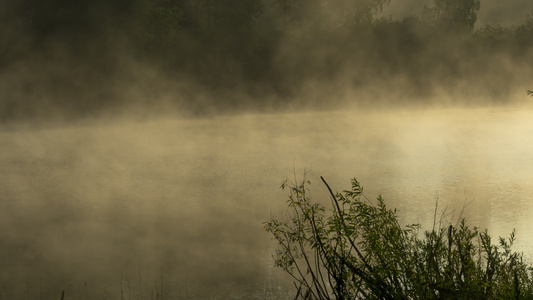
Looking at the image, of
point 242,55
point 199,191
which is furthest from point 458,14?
point 199,191

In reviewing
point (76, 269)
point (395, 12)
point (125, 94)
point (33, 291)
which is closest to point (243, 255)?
point (76, 269)

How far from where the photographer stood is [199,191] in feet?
49.0

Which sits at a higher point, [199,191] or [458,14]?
[458,14]

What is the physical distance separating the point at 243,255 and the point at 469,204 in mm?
5329

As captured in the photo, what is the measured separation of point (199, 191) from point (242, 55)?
27144 millimetres

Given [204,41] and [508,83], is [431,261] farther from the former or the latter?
[508,83]

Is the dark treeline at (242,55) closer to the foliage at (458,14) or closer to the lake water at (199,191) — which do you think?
the foliage at (458,14)

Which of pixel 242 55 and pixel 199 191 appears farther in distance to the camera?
pixel 242 55

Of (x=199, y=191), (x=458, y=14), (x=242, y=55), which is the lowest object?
(x=199, y=191)

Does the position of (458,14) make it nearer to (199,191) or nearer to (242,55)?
(242,55)

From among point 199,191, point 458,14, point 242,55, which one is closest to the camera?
point 199,191

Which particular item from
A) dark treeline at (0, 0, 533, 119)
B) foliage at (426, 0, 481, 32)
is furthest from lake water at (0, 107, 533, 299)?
foliage at (426, 0, 481, 32)

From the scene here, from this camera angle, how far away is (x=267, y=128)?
96.4 feet

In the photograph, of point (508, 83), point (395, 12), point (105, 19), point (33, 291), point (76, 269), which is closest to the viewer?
point (33, 291)
